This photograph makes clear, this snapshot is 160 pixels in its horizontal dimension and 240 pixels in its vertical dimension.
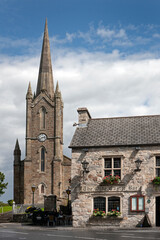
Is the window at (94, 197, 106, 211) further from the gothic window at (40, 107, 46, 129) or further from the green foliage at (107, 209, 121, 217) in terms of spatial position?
the gothic window at (40, 107, 46, 129)

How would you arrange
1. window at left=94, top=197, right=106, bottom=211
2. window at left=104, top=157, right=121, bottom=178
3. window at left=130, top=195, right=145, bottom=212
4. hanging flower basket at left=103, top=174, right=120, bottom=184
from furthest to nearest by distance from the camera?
window at left=104, top=157, right=121, bottom=178, window at left=94, top=197, right=106, bottom=211, hanging flower basket at left=103, top=174, right=120, bottom=184, window at left=130, top=195, right=145, bottom=212

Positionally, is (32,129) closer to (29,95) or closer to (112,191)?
(29,95)

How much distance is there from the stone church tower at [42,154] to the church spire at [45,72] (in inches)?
30.8

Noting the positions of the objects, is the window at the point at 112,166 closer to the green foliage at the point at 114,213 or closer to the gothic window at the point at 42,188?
the green foliage at the point at 114,213

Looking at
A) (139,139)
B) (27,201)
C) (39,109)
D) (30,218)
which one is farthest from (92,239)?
(39,109)

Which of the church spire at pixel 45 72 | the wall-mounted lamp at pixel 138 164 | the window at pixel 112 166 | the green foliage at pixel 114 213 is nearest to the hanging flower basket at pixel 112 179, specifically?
the window at pixel 112 166

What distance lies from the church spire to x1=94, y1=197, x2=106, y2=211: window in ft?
144

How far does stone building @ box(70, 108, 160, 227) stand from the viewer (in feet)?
87.9

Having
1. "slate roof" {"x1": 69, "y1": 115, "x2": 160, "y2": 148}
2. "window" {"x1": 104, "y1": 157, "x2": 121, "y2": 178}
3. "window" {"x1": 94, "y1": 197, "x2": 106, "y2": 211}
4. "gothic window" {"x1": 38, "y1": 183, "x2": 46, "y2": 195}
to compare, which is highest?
"slate roof" {"x1": 69, "y1": 115, "x2": 160, "y2": 148}

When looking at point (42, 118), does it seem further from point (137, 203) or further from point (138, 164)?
point (137, 203)

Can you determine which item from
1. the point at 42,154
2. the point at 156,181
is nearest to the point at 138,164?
the point at 156,181

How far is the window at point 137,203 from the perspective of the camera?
87.5ft

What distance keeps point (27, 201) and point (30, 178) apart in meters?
3.78

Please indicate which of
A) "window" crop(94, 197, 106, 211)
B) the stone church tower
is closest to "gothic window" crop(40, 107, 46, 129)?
the stone church tower
